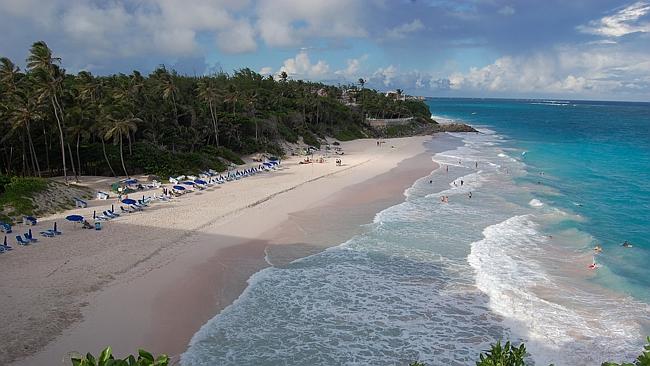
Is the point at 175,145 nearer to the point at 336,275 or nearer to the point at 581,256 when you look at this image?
the point at 336,275

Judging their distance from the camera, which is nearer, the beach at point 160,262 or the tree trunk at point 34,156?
the beach at point 160,262

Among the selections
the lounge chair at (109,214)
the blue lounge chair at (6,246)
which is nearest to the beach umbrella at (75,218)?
the lounge chair at (109,214)

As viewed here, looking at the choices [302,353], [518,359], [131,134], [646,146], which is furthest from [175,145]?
[646,146]

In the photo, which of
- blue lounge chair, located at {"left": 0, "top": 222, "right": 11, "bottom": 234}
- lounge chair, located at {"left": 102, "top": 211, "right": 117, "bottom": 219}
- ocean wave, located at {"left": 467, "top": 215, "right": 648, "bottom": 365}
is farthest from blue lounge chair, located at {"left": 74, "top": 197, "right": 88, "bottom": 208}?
ocean wave, located at {"left": 467, "top": 215, "right": 648, "bottom": 365}

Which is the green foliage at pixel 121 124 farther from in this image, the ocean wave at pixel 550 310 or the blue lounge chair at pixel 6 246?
the ocean wave at pixel 550 310

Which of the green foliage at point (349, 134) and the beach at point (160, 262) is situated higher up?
the green foliage at point (349, 134)

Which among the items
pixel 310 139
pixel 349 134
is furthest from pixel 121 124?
pixel 349 134

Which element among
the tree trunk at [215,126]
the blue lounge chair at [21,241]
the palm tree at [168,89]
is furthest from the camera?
the tree trunk at [215,126]
